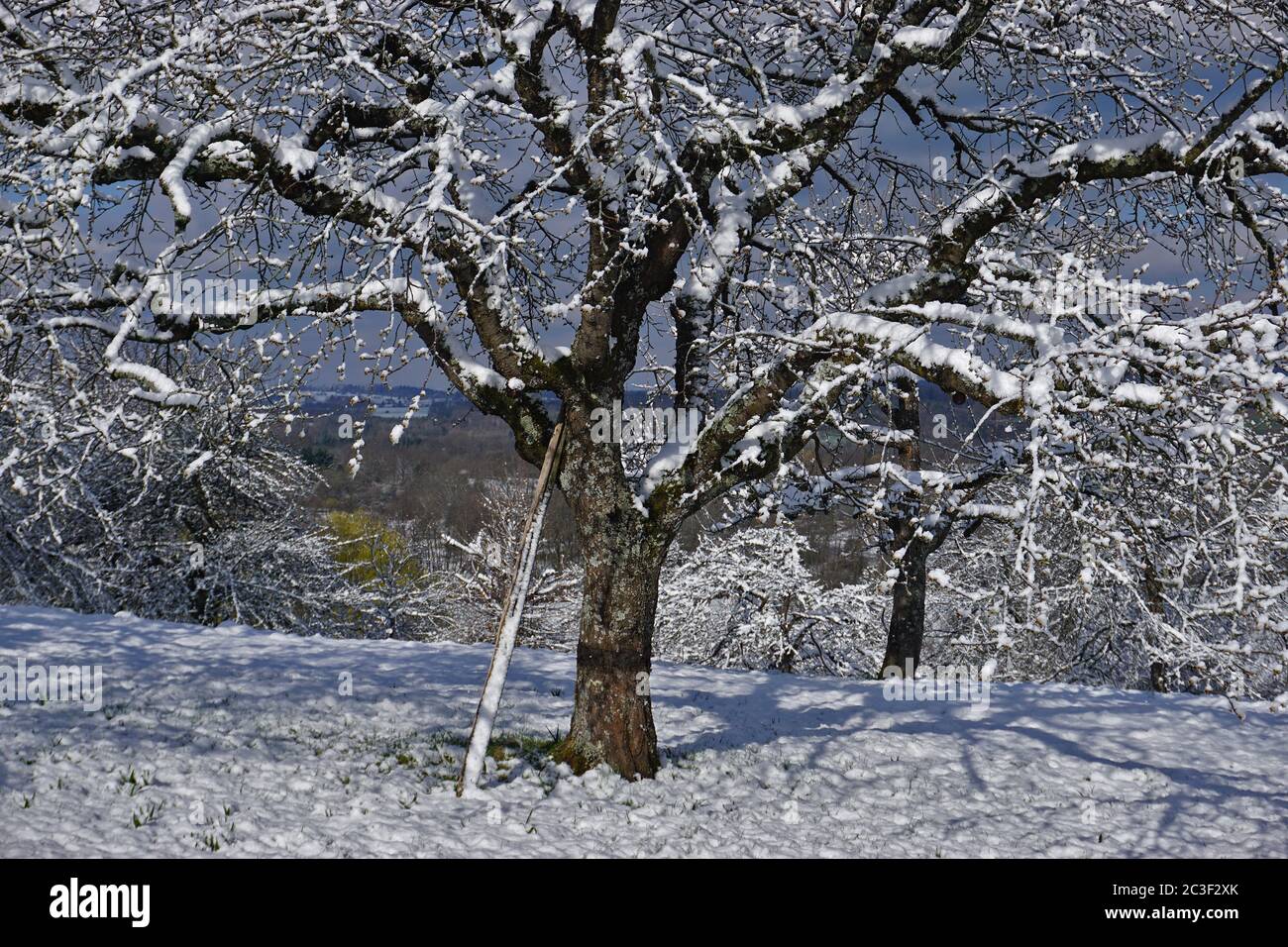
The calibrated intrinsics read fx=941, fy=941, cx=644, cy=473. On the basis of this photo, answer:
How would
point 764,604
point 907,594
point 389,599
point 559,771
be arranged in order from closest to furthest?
1. point 559,771
2. point 907,594
3. point 764,604
4. point 389,599

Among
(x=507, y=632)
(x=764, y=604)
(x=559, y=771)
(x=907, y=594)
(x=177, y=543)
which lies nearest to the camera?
(x=507, y=632)

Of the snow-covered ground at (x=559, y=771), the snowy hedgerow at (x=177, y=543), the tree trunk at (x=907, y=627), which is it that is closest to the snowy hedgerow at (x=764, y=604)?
the tree trunk at (x=907, y=627)

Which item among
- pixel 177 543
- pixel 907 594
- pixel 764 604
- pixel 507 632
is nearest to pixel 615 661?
pixel 507 632

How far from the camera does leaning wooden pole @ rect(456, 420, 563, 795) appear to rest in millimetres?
6367

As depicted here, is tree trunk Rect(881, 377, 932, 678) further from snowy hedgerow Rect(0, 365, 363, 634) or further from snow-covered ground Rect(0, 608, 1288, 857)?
snowy hedgerow Rect(0, 365, 363, 634)

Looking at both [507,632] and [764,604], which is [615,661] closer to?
[507,632]

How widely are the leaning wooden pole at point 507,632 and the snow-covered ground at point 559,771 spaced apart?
28 centimetres

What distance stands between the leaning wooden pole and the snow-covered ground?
28cm

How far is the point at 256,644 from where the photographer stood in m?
11.1

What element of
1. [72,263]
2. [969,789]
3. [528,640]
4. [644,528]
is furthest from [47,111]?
[528,640]

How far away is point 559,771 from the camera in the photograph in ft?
22.4

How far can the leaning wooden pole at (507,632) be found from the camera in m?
6.37

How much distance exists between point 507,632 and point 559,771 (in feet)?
3.75
